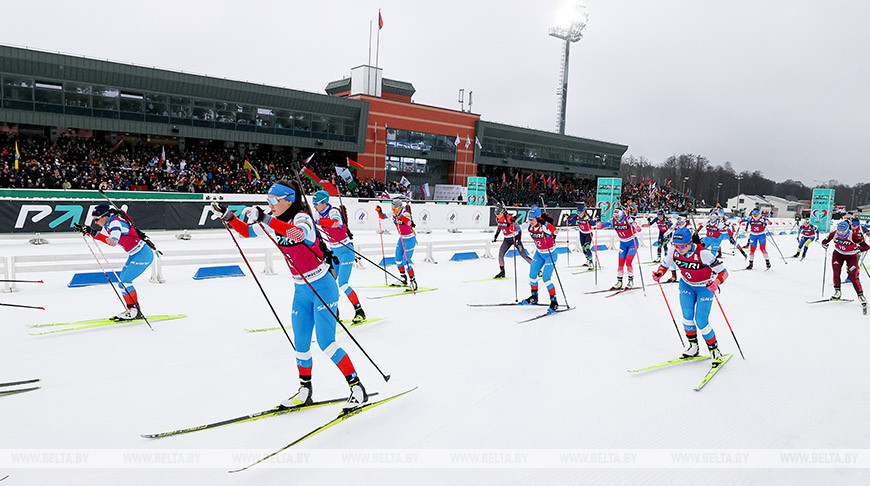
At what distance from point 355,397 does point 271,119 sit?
123 ft

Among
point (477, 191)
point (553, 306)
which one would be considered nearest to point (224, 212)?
point (553, 306)

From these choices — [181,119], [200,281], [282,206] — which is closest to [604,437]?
[282,206]

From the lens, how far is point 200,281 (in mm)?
11398

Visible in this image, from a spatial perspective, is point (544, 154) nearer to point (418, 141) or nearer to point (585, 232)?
point (418, 141)

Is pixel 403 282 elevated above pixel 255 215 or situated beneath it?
situated beneath

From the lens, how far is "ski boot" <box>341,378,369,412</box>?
4.65 meters

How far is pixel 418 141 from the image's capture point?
1811 inches

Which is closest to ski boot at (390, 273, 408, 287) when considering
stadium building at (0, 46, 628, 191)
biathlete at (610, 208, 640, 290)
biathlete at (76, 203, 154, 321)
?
biathlete at (76, 203, 154, 321)

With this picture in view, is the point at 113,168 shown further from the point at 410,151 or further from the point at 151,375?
the point at 151,375

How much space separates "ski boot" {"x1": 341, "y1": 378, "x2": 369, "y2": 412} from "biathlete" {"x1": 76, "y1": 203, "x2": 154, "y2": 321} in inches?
206

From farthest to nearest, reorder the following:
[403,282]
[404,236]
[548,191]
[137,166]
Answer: [548,191], [137,166], [403,282], [404,236]

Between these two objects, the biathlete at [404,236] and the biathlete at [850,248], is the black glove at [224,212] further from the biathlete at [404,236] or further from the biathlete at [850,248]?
the biathlete at [850,248]

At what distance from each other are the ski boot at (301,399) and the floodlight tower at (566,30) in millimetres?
66853

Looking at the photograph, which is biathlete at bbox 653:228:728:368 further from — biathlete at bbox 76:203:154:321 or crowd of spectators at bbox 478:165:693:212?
crowd of spectators at bbox 478:165:693:212
